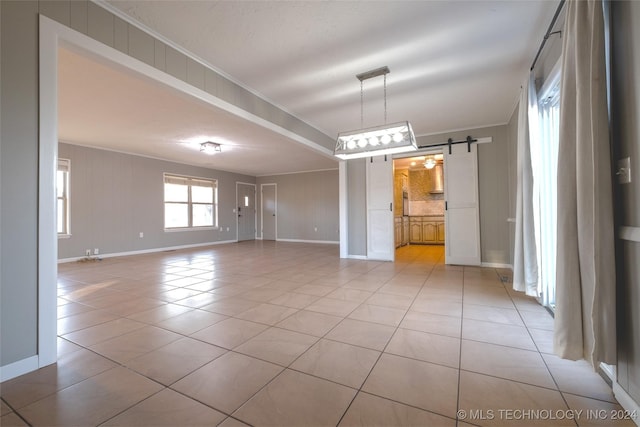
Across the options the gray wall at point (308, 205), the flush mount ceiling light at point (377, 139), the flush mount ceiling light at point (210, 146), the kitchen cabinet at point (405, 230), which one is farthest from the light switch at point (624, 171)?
the gray wall at point (308, 205)

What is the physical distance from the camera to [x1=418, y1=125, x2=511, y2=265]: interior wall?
4.68m

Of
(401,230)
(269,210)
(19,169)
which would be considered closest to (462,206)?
(401,230)

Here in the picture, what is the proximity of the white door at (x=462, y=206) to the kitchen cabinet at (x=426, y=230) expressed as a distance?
141 inches

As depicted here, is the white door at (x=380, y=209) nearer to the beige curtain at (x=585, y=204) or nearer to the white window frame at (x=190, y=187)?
the beige curtain at (x=585, y=204)

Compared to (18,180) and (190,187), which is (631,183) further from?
(190,187)

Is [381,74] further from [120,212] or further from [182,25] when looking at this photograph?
[120,212]

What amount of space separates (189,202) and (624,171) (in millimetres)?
8885

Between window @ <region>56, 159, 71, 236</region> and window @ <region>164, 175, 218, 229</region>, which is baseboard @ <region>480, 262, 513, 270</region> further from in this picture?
window @ <region>56, 159, 71, 236</region>

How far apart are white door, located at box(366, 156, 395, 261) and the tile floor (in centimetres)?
221

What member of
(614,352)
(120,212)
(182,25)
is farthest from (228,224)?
(614,352)

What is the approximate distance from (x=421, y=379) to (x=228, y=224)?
884 centimetres

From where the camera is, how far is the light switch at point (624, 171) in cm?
128

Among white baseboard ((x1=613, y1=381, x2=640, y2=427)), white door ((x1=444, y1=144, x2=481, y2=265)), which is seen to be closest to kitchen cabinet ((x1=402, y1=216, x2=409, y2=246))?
white door ((x1=444, y1=144, x2=481, y2=265))

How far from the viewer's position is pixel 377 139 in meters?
3.29
